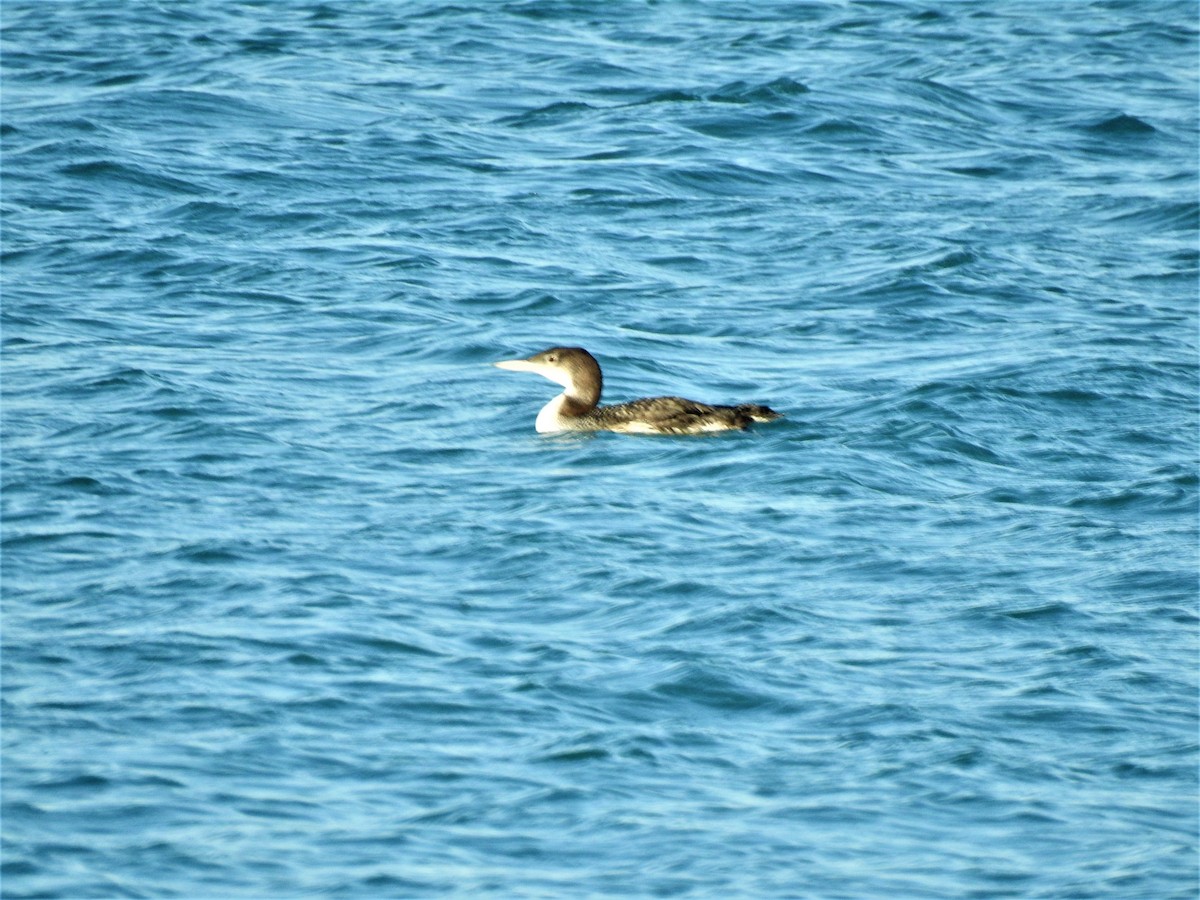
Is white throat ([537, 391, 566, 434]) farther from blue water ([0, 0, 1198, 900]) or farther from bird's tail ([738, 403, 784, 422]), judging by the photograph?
bird's tail ([738, 403, 784, 422])

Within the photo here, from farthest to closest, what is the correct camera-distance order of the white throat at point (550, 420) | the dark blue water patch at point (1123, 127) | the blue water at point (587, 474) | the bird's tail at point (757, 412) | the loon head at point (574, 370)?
1. the dark blue water patch at point (1123, 127)
2. the loon head at point (574, 370)
3. the white throat at point (550, 420)
4. the bird's tail at point (757, 412)
5. the blue water at point (587, 474)

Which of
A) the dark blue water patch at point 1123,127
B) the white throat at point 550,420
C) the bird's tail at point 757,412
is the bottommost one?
the white throat at point 550,420

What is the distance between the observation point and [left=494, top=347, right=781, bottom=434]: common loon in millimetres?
10977

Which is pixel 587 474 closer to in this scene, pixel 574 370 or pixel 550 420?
pixel 550 420

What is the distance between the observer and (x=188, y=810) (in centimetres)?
640

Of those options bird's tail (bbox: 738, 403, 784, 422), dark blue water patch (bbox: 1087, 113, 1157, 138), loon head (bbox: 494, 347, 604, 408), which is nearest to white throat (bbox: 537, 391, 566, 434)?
loon head (bbox: 494, 347, 604, 408)

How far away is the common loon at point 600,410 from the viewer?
36.0 ft

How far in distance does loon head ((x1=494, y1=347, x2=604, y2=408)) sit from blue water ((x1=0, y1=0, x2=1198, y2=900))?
33cm

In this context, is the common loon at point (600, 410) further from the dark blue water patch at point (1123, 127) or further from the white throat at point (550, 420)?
the dark blue water patch at point (1123, 127)

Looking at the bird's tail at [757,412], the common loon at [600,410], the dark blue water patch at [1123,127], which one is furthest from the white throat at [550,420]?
the dark blue water patch at [1123,127]

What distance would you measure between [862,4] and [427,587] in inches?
639

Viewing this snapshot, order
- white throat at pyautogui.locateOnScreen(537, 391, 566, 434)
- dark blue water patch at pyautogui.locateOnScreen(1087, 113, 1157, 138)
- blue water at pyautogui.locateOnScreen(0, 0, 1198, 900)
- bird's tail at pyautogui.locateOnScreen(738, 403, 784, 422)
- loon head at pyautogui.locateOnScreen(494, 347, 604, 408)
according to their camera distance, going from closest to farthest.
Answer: blue water at pyautogui.locateOnScreen(0, 0, 1198, 900) → bird's tail at pyautogui.locateOnScreen(738, 403, 784, 422) → white throat at pyautogui.locateOnScreen(537, 391, 566, 434) → loon head at pyautogui.locateOnScreen(494, 347, 604, 408) → dark blue water patch at pyautogui.locateOnScreen(1087, 113, 1157, 138)

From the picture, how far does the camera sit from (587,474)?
418 inches

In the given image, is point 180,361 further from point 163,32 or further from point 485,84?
point 163,32
